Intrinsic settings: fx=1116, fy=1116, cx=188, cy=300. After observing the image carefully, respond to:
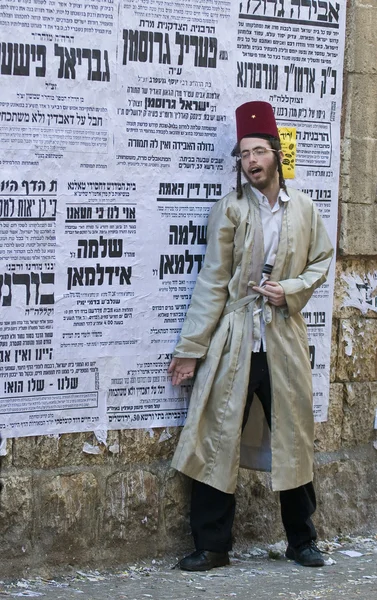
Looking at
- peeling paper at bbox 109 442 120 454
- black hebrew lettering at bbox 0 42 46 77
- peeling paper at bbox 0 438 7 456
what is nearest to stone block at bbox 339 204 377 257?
peeling paper at bbox 109 442 120 454

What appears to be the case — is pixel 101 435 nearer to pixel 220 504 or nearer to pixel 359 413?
pixel 220 504

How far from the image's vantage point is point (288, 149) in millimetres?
5988

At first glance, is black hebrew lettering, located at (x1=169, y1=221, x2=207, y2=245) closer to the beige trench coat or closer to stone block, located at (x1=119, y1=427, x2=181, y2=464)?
the beige trench coat

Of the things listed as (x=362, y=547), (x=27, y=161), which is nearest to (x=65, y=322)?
(x=27, y=161)

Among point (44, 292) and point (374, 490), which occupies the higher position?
point (44, 292)

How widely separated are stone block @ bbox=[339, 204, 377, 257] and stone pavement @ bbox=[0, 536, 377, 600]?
67.0 inches

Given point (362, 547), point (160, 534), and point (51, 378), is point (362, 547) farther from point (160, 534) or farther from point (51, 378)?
point (51, 378)

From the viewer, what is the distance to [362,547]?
6250 mm

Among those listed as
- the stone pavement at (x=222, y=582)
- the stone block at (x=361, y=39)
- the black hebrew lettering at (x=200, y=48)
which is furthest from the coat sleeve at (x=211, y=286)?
the stone block at (x=361, y=39)

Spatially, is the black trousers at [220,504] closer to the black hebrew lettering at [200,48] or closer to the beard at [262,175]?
the beard at [262,175]

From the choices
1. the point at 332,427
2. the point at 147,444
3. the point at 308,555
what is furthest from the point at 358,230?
the point at 308,555

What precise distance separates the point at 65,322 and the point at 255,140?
130 cm

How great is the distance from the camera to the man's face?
554 cm

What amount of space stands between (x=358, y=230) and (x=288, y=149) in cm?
66
